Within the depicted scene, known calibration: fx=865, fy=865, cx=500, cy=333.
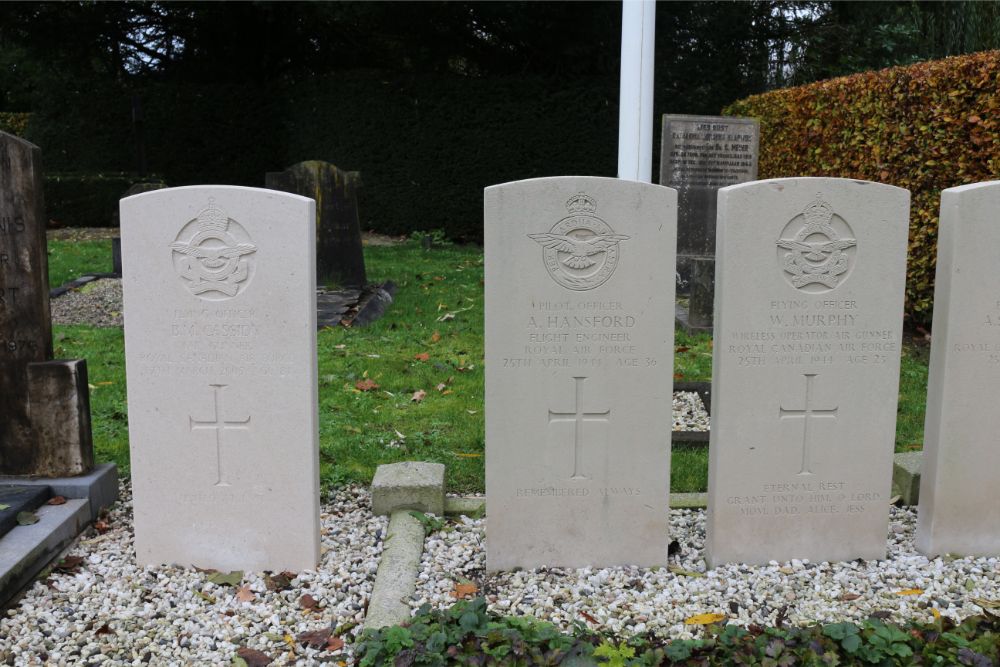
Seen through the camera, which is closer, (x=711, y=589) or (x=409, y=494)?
(x=711, y=589)

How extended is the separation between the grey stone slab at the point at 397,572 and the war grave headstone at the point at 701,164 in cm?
661

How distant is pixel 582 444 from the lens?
3705 mm

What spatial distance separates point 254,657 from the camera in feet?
10.1

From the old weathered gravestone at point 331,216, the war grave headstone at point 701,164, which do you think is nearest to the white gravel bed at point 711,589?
the old weathered gravestone at point 331,216

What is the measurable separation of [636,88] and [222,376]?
5.36 m

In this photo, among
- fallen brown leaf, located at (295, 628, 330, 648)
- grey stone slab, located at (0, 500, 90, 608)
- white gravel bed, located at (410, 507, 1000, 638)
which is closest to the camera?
fallen brown leaf, located at (295, 628, 330, 648)

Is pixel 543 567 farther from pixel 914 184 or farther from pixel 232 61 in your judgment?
pixel 232 61

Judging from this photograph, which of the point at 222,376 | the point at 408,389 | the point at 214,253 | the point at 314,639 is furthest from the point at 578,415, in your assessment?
the point at 408,389

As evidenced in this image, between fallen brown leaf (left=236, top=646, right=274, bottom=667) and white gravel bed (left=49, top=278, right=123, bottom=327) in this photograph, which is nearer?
fallen brown leaf (left=236, top=646, right=274, bottom=667)

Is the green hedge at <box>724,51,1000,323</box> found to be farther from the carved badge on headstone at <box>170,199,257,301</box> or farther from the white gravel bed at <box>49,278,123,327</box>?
the white gravel bed at <box>49,278,123,327</box>

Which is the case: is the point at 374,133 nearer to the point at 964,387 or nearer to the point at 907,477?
the point at 907,477

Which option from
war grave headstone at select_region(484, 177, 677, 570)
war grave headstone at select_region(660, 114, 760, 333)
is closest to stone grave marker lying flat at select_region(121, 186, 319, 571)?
war grave headstone at select_region(484, 177, 677, 570)

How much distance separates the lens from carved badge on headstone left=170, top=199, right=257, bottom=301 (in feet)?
11.6

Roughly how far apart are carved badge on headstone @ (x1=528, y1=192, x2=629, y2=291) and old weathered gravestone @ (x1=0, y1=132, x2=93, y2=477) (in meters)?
2.38
